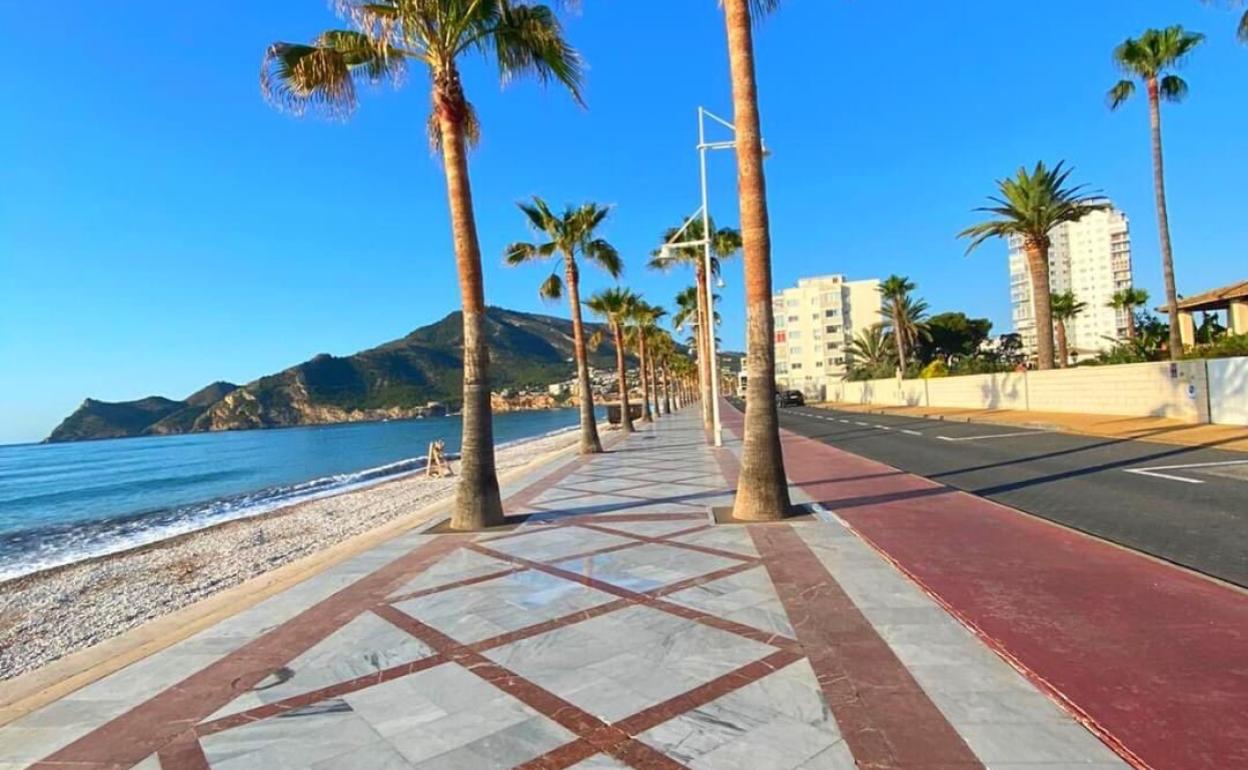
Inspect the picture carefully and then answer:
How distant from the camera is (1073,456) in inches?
540

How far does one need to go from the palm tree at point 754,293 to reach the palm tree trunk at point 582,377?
500 inches

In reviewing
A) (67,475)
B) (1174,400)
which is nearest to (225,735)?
(1174,400)

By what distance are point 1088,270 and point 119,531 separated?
178m

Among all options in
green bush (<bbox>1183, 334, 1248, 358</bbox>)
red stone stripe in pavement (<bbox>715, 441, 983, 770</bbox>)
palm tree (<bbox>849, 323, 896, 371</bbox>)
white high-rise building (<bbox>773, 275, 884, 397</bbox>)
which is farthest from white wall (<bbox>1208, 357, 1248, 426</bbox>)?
white high-rise building (<bbox>773, 275, 884, 397</bbox>)

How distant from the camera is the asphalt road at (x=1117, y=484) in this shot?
645 cm

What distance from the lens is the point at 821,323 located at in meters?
111

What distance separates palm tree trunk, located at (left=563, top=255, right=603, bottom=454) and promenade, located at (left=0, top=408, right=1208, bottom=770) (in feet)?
46.7

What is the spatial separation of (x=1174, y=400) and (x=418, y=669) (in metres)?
22.7

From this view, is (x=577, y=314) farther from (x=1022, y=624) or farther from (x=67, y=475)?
(x=67, y=475)

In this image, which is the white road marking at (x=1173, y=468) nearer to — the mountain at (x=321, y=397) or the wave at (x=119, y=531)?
the wave at (x=119, y=531)

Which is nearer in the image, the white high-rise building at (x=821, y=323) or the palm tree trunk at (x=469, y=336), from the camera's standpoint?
the palm tree trunk at (x=469, y=336)

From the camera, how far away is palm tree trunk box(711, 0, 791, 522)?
804 centimetres

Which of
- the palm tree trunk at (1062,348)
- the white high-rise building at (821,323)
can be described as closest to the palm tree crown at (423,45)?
the palm tree trunk at (1062,348)

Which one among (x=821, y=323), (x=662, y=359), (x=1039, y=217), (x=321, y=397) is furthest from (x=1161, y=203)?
(x=321, y=397)
